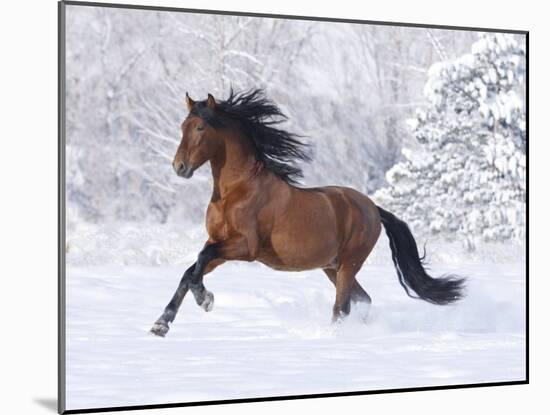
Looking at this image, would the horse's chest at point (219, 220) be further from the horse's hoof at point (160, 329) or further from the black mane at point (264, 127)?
the horse's hoof at point (160, 329)

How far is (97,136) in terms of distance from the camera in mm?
7266

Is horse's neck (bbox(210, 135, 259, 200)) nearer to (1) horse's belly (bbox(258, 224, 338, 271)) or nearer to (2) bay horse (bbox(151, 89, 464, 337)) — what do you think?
(2) bay horse (bbox(151, 89, 464, 337))

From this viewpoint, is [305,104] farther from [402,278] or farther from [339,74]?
[402,278]

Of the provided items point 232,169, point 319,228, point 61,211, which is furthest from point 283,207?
point 61,211

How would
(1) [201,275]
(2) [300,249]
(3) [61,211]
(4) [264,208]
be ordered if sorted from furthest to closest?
(2) [300,249] < (4) [264,208] < (1) [201,275] < (3) [61,211]

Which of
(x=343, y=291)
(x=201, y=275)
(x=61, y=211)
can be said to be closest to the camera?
(x=61, y=211)

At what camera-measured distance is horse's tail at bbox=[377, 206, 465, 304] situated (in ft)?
26.3

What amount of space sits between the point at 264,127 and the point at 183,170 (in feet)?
1.86

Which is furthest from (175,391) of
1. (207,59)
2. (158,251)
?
(207,59)

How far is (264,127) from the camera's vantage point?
25.2 feet

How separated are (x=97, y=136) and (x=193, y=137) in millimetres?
562

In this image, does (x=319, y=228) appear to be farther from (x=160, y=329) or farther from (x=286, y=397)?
(x=160, y=329)

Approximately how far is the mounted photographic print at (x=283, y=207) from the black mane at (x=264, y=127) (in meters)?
0.01

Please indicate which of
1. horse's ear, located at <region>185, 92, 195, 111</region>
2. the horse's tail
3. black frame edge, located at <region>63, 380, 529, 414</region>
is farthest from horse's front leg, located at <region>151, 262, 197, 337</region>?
the horse's tail
